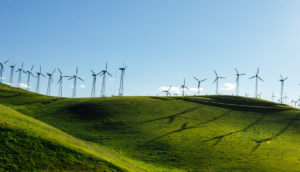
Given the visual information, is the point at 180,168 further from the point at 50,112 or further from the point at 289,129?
the point at 50,112

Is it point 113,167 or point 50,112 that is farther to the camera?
point 50,112

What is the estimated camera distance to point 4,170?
28031 mm

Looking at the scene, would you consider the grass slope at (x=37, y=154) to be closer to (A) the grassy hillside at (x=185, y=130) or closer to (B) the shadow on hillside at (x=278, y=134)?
(A) the grassy hillside at (x=185, y=130)

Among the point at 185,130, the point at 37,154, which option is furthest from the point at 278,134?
the point at 37,154

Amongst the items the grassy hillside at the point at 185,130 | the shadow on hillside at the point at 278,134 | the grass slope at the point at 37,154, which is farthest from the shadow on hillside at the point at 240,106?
the grass slope at the point at 37,154

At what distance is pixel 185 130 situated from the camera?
76.8 m

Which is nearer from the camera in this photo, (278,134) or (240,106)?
(278,134)

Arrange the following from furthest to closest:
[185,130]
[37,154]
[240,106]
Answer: [240,106] < [185,130] < [37,154]

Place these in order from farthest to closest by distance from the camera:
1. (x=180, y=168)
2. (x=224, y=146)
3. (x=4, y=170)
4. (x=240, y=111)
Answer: (x=240, y=111) < (x=224, y=146) < (x=180, y=168) < (x=4, y=170)

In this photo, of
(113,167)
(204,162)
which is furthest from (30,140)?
(204,162)

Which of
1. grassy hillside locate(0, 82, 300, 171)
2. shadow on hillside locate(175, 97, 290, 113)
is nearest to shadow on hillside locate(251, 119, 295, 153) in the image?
grassy hillside locate(0, 82, 300, 171)

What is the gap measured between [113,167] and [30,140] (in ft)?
45.2

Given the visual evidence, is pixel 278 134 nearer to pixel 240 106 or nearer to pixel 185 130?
pixel 185 130

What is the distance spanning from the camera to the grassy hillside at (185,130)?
53.2 m
